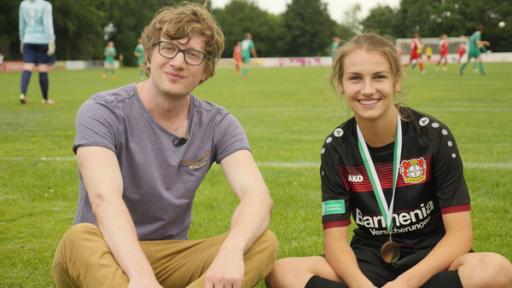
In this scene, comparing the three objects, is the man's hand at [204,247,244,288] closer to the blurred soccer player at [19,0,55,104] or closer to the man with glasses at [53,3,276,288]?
the man with glasses at [53,3,276,288]

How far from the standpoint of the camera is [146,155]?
10.7 feet

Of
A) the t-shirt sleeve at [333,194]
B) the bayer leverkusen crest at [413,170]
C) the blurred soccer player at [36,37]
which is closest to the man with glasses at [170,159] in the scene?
the t-shirt sleeve at [333,194]

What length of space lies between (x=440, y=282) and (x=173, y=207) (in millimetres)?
1253

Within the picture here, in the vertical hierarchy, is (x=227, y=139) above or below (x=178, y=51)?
below

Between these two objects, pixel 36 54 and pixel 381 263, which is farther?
pixel 36 54

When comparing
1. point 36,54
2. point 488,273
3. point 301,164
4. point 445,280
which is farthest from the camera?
point 36,54

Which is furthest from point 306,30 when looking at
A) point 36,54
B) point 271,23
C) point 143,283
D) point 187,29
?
point 143,283

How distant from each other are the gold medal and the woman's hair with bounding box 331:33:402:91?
79 cm

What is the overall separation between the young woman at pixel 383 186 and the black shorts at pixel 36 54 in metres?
12.0

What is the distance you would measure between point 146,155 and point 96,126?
0.84ft

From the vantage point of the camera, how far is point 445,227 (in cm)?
341

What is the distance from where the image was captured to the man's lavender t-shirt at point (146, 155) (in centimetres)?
322

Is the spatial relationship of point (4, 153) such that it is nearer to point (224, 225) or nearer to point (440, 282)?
point (224, 225)

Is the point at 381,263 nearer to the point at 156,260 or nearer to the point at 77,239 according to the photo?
the point at 156,260
